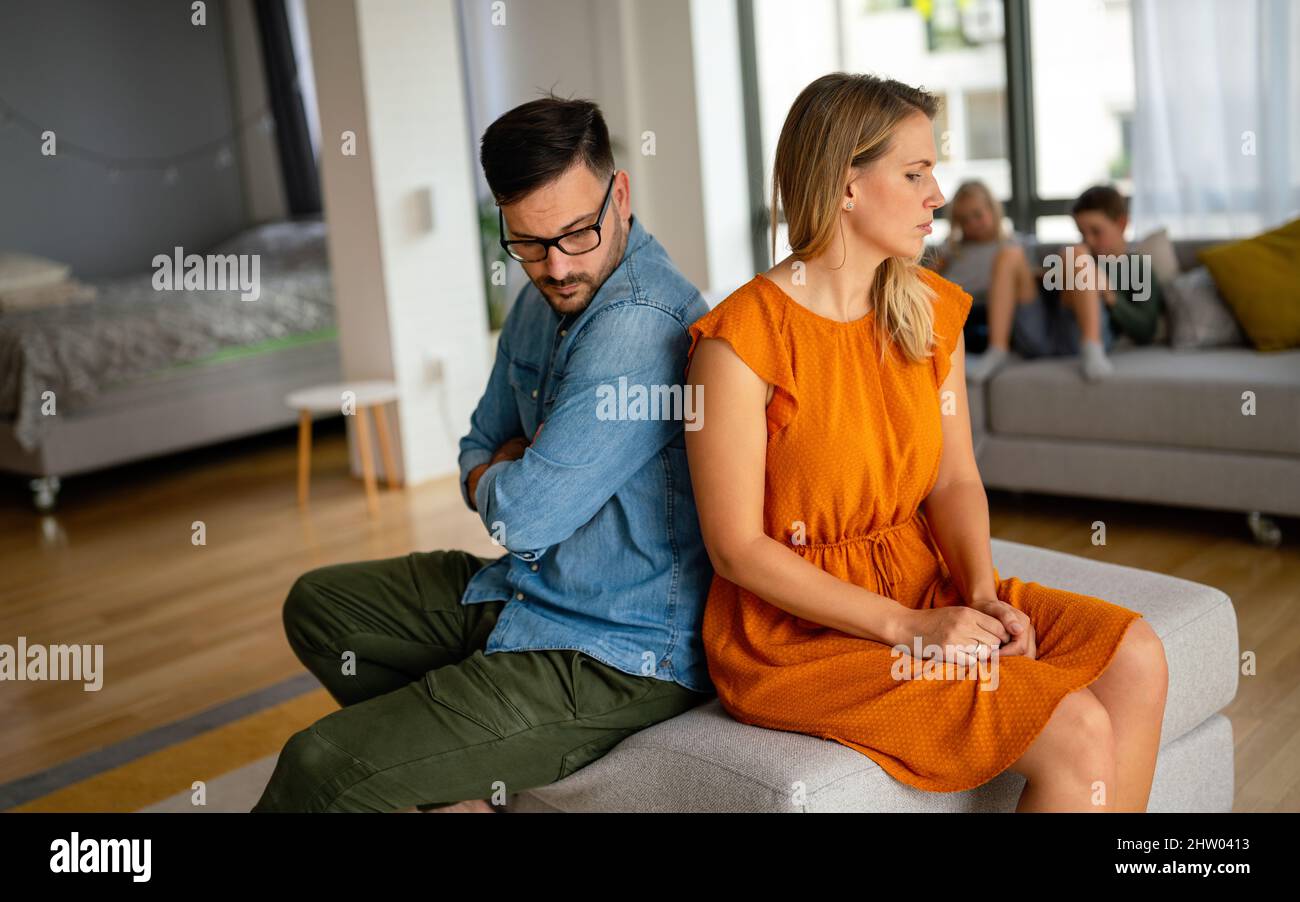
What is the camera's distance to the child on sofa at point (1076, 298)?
3.93 m

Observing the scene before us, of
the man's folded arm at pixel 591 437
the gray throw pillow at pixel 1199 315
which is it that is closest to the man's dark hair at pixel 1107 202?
the gray throw pillow at pixel 1199 315

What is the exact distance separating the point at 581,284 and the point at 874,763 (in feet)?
2.26

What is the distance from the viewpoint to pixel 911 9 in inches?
226

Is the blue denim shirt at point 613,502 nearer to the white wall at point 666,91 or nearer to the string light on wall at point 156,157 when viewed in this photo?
the white wall at point 666,91

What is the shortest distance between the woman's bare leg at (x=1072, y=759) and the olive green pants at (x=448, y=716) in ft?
1.60

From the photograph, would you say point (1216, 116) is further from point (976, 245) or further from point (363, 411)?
point (363, 411)

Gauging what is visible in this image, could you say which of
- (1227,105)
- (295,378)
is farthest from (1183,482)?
(295,378)

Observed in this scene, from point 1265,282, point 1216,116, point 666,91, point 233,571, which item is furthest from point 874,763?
point 666,91

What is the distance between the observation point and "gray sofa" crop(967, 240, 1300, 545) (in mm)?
3359

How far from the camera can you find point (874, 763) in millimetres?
1494

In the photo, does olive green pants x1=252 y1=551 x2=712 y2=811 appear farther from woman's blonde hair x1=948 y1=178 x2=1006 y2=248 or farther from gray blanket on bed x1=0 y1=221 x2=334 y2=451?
gray blanket on bed x1=0 y1=221 x2=334 y2=451

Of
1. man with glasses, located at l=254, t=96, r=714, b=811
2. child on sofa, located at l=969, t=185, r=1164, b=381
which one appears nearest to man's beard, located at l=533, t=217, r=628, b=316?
man with glasses, located at l=254, t=96, r=714, b=811

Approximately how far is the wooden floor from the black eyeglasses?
1373 millimetres

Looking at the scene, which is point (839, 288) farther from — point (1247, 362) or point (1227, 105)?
point (1227, 105)
